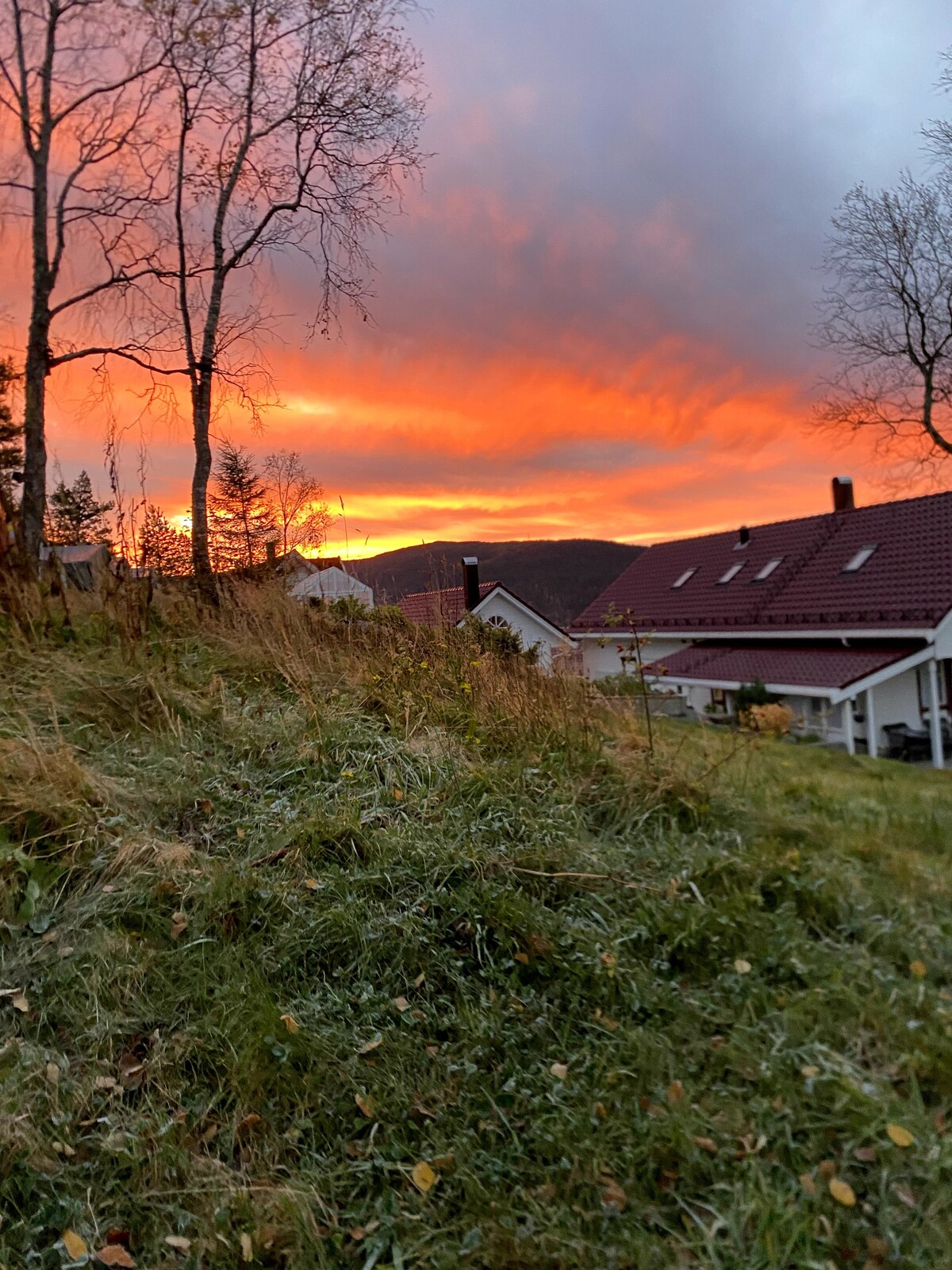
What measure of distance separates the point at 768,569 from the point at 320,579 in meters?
15.8

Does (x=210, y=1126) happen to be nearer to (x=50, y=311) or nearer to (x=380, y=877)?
(x=380, y=877)

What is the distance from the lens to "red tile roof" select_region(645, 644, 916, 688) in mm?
11805

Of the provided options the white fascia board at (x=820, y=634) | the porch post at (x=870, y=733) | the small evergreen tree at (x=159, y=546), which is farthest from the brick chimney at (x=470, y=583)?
the porch post at (x=870, y=733)

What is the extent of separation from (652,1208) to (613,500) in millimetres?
11401

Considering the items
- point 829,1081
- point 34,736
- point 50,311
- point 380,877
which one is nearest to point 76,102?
point 50,311

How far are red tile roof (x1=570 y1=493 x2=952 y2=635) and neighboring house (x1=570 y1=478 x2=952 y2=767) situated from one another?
0.12 feet

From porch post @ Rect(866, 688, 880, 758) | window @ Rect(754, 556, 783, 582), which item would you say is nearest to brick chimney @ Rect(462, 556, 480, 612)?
porch post @ Rect(866, 688, 880, 758)

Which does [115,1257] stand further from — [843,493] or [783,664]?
[843,493]

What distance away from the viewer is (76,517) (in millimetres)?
6992

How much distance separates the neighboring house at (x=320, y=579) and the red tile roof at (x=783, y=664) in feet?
19.9

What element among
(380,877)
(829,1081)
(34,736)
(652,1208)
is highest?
(34,736)

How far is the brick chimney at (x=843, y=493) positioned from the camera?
22078 millimetres

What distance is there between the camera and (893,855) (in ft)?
8.31

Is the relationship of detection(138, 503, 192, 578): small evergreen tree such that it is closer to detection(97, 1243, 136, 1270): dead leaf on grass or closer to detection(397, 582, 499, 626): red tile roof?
detection(397, 582, 499, 626): red tile roof
